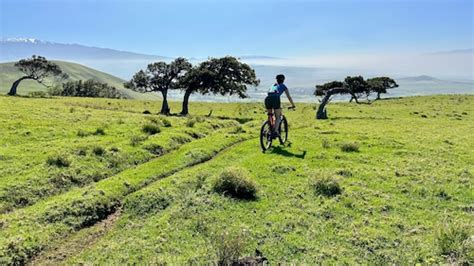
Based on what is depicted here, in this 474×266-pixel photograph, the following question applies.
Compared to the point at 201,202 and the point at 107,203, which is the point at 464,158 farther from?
the point at 107,203

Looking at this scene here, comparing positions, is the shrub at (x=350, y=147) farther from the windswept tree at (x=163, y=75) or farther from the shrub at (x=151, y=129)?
the windswept tree at (x=163, y=75)

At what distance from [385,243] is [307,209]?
269 centimetres

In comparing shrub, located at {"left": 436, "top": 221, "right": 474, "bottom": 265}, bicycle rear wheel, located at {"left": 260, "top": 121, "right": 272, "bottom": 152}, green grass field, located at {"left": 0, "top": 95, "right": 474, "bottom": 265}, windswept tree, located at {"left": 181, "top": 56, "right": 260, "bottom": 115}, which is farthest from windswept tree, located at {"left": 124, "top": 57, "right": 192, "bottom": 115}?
shrub, located at {"left": 436, "top": 221, "right": 474, "bottom": 265}

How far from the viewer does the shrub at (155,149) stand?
20.6m

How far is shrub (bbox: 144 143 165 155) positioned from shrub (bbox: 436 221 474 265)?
14.9 meters

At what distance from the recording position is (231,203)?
11867mm

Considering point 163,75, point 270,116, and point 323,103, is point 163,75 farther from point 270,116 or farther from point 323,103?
point 270,116

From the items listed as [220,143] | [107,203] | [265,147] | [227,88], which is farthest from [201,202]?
[227,88]

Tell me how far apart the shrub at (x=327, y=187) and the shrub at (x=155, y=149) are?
1037 cm

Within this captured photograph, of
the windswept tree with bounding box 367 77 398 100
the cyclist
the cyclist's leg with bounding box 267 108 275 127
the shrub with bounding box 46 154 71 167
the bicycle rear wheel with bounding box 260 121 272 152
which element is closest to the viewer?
the shrub with bounding box 46 154 71 167

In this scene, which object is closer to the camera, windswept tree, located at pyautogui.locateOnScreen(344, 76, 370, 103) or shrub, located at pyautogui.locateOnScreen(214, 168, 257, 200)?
shrub, located at pyautogui.locateOnScreen(214, 168, 257, 200)

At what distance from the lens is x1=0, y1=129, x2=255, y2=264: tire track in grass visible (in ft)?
30.2

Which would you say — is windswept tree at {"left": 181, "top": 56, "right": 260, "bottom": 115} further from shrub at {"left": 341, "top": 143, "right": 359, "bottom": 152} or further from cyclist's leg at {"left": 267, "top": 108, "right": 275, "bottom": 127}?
cyclist's leg at {"left": 267, "top": 108, "right": 275, "bottom": 127}

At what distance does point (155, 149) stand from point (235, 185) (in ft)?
31.3
